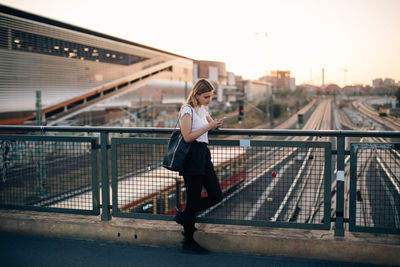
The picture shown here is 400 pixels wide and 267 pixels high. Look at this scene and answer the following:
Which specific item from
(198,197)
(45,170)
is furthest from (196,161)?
(45,170)

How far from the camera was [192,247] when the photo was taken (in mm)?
3789

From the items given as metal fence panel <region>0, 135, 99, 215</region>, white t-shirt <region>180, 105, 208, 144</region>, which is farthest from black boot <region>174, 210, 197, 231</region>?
metal fence panel <region>0, 135, 99, 215</region>

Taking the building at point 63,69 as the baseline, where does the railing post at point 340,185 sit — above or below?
below

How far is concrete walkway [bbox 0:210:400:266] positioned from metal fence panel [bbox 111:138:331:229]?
0.39ft

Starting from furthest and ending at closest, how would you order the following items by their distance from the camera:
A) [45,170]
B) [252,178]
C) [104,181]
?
[45,170]
[104,181]
[252,178]

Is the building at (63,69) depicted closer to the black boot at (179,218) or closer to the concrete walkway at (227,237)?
the concrete walkway at (227,237)

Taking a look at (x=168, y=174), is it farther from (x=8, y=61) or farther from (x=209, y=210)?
(x=8, y=61)

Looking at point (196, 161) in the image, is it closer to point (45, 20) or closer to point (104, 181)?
point (104, 181)

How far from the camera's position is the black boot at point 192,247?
3.78 m

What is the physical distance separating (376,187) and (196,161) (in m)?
1.75

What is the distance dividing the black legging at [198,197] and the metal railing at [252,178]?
0.76 ft

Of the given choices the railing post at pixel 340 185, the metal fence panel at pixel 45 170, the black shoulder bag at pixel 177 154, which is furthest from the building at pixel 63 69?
the railing post at pixel 340 185

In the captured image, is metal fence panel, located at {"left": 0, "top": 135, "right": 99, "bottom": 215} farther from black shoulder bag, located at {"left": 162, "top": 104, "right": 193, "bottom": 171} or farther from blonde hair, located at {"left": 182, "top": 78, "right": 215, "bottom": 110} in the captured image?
blonde hair, located at {"left": 182, "top": 78, "right": 215, "bottom": 110}

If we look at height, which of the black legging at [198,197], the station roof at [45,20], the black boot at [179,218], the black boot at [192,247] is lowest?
the black boot at [192,247]
